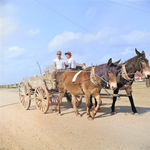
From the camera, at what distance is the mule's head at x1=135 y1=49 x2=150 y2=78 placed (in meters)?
5.95

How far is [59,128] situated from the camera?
551cm

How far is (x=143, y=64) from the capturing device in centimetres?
604

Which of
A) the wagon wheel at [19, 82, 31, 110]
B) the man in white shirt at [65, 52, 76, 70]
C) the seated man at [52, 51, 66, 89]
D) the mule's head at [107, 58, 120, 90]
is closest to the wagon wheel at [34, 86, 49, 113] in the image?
the wagon wheel at [19, 82, 31, 110]

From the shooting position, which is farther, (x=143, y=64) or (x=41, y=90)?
(x=41, y=90)

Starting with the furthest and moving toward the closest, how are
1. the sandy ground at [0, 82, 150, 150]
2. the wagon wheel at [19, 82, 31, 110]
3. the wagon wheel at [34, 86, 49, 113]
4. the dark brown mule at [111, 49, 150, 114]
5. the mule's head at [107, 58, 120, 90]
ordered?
the wagon wheel at [19, 82, 31, 110]
the wagon wheel at [34, 86, 49, 113]
the dark brown mule at [111, 49, 150, 114]
the mule's head at [107, 58, 120, 90]
the sandy ground at [0, 82, 150, 150]

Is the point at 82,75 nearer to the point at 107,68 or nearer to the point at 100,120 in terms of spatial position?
the point at 107,68

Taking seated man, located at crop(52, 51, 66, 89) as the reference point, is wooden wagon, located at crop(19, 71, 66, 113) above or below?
below

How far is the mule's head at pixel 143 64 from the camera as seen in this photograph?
5945 mm

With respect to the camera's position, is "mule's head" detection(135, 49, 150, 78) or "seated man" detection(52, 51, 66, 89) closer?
"mule's head" detection(135, 49, 150, 78)

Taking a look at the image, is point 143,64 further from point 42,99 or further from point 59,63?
point 42,99

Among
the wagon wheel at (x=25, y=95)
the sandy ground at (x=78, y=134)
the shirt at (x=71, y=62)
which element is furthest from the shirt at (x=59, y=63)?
the sandy ground at (x=78, y=134)

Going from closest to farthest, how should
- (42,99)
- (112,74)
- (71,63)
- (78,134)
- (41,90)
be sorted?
(78,134)
(112,74)
(42,99)
(41,90)
(71,63)

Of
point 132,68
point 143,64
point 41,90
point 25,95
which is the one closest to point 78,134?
point 132,68

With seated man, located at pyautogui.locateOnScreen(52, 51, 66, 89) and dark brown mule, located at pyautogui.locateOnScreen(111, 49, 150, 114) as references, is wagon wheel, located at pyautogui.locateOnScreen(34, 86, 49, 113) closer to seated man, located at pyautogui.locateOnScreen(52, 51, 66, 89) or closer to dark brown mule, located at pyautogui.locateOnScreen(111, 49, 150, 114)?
seated man, located at pyautogui.locateOnScreen(52, 51, 66, 89)
